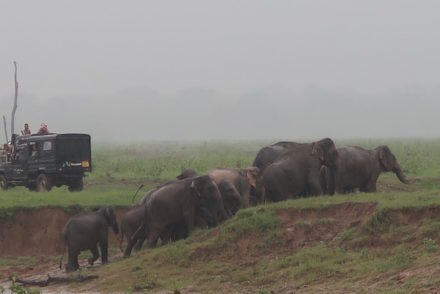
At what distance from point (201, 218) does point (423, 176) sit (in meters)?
17.6

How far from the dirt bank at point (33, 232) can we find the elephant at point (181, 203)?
484 cm

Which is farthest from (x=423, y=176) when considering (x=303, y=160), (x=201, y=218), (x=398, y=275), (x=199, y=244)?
(x=398, y=275)

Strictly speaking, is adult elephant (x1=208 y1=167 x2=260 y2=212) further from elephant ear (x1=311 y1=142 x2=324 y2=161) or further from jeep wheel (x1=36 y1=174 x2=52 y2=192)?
jeep wheel (x1=36 y1=174 x2=52 y2=192)

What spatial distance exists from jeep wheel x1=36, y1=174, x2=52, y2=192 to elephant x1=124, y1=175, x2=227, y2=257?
44.9 feet

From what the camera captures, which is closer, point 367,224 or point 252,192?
point 367,224

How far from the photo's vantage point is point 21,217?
2644 centimetres

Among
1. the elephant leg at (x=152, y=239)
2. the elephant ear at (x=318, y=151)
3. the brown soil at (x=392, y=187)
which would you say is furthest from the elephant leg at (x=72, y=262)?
the brown soil at (x=392, y=187)

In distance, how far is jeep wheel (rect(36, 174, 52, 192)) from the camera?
34.8m

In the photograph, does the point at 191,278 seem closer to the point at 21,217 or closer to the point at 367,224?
the point at 367,224

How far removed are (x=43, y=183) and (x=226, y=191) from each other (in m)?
13.9

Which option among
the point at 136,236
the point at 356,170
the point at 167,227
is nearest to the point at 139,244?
the point at 136,236

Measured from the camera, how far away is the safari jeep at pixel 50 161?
35.0m

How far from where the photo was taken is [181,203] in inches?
854

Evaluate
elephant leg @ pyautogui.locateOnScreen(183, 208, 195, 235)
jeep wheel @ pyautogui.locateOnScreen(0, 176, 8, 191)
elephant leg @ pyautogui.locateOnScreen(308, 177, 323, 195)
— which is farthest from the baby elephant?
jeep wheel @ pyautogui.locateOnScreen(0, 176, 8, 191)
